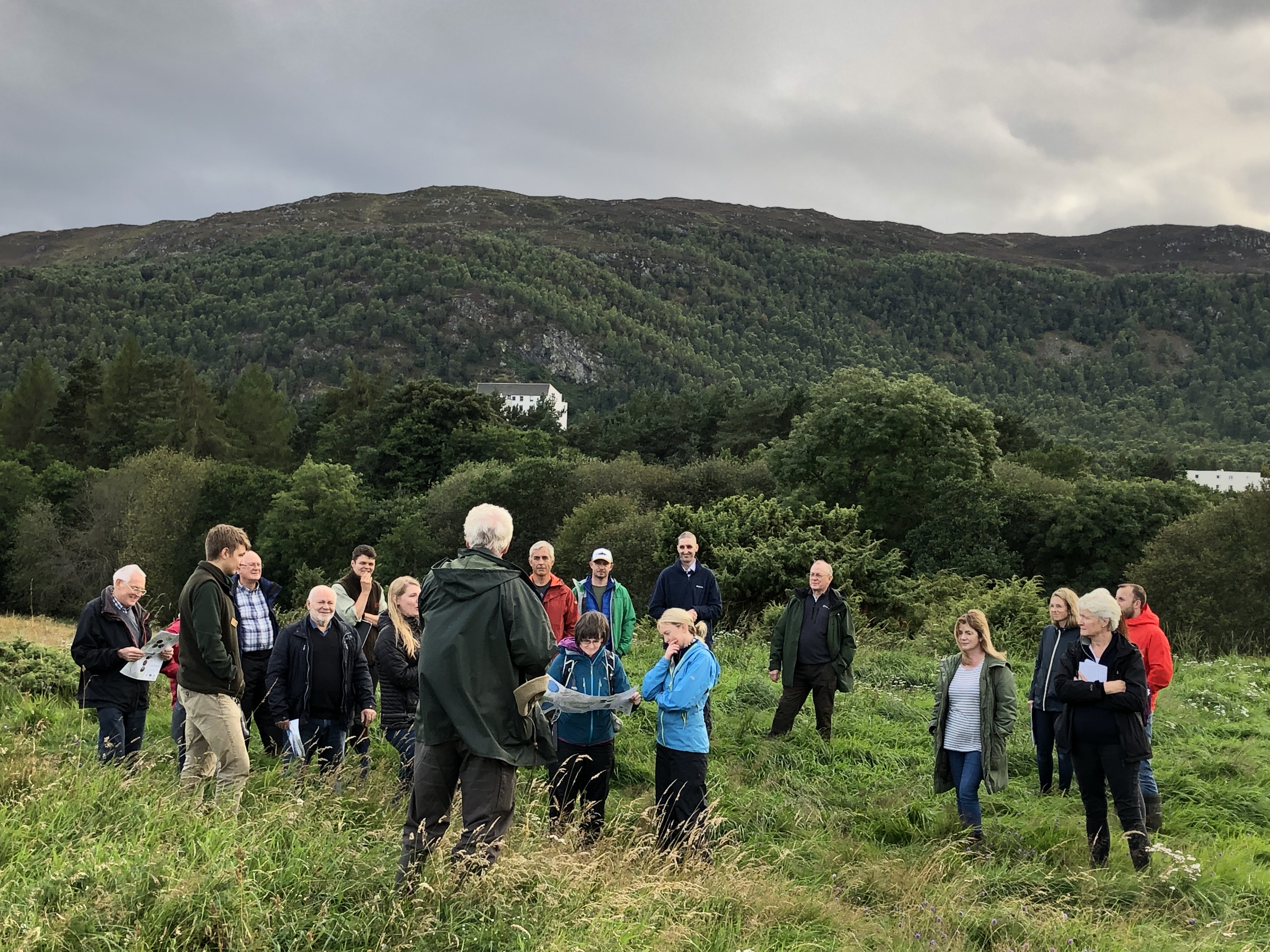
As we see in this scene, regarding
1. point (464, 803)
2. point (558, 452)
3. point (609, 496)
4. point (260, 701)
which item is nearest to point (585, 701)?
point (464, 803)

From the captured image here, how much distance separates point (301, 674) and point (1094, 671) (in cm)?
529

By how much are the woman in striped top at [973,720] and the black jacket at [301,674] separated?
4201 millimetres

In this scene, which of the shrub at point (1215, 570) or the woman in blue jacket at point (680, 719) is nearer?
the woman in blue jacket at point (680, 719)

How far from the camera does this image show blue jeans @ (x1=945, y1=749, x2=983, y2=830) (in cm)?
644

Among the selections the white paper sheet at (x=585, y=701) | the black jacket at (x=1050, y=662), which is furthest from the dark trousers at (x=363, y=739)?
the black jacket at (x=1050, y=662)

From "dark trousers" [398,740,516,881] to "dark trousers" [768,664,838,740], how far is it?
475 cm

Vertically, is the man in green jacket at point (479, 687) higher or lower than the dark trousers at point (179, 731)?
higher

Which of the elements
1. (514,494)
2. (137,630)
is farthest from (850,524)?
(514,494)

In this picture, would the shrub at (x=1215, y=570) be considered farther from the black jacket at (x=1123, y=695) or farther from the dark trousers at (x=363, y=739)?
the dark trousers at (x=363, y=739)

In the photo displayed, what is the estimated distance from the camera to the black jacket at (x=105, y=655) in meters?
6.48

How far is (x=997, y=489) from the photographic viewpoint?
37.3 meters

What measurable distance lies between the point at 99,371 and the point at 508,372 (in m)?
82.5

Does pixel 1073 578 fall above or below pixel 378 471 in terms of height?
below

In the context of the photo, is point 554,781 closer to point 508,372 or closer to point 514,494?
point 514,494
